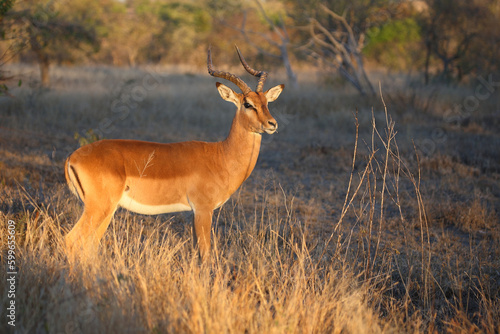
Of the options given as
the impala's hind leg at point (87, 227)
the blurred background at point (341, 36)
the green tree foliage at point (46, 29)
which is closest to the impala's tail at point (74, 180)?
the impala's hind leg at point (87, 227)

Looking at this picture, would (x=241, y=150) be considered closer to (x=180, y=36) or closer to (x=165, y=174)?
(x=165, y=174)

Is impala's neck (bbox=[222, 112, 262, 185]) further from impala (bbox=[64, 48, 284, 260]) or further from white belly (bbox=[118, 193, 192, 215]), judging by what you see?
white belly (bbox=[118, 193, 192, 215])

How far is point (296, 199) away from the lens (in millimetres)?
6918

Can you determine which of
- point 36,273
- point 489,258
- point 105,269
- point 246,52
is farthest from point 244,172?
point 246,52

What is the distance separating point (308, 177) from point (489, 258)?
12.0ft

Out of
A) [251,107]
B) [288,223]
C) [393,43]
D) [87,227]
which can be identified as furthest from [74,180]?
[393,43]

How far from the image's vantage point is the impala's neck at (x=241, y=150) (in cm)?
490

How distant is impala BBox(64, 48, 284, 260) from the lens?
167 inches

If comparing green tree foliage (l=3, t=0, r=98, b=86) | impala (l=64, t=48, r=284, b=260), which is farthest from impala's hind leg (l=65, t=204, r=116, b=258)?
green tree foliage (l=3, t=0, r=98, b=86)

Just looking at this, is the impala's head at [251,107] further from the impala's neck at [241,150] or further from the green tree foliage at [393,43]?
the green tree foliage at [393,43]

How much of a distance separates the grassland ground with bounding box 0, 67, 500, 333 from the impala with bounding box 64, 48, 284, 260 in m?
0.27

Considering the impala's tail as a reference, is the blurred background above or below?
below

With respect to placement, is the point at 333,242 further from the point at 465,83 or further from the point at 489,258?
the point at 465,83

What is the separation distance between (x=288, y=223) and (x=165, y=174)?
2.11m
